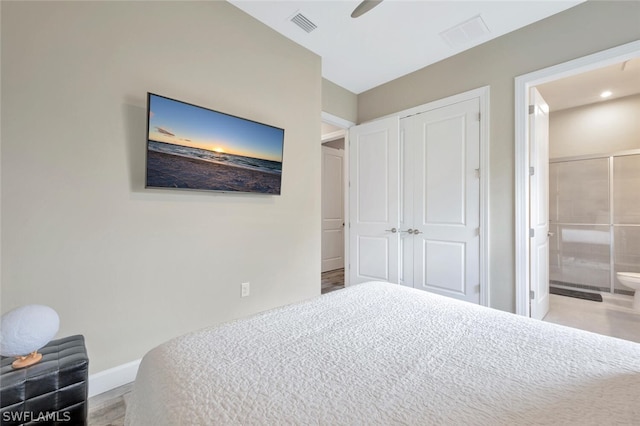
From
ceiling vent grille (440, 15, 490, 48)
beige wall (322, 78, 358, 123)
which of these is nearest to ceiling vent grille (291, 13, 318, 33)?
beige wall (322, 78, 358, 123)

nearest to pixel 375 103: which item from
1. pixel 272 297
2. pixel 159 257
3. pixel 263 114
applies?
pixel 263 114

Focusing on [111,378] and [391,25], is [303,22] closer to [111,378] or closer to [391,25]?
[391,25]

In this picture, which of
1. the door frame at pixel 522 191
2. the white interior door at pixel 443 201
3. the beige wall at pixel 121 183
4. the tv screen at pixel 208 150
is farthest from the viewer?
the white interior door at pixel 443 201

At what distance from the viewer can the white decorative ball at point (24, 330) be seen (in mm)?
1080

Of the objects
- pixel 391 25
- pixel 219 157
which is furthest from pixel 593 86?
pixel 219 157

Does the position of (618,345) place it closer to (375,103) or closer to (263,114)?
(263,114)

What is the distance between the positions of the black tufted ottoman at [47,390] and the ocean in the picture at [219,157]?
3.89ft

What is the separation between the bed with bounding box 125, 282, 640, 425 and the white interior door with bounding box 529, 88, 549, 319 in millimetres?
1726

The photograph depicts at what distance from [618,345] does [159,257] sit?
2305mm

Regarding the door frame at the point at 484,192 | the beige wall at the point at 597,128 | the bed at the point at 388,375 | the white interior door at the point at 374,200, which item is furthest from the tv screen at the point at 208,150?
the beige wall at the point at 597,128

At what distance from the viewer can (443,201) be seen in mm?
2912

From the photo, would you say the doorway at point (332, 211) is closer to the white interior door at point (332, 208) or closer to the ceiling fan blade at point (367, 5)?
the white interior door at point (332, 208)

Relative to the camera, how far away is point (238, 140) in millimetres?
2162

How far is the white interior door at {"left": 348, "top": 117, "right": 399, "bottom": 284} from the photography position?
3268 millimetres
